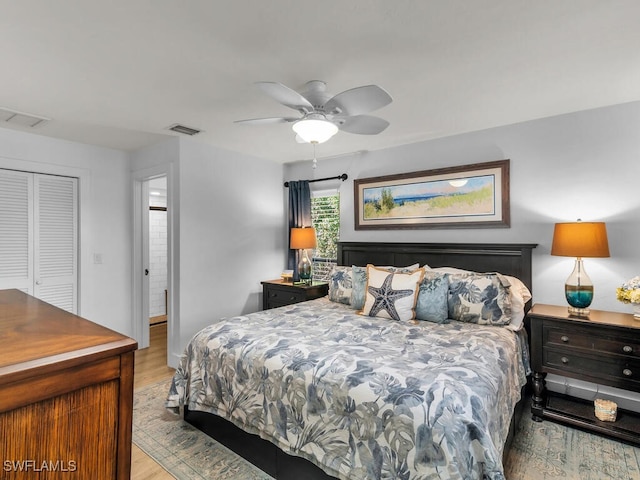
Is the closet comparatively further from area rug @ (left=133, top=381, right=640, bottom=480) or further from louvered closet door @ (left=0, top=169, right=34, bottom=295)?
area rug @ (left=133, top=381, right=640, bottom=480)

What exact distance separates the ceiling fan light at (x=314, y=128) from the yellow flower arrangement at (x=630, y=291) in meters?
2.34

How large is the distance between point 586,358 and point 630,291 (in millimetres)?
557

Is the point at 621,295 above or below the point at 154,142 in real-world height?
below

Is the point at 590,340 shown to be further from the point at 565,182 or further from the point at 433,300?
the point at 565,182


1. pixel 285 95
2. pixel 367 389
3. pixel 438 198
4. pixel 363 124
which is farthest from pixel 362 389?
pixel 438 198

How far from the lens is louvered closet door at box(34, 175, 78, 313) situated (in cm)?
353

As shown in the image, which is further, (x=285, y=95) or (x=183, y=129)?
(x=183, y=129)

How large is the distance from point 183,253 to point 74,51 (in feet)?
6.67

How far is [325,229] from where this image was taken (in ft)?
15.0

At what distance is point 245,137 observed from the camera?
355 cm

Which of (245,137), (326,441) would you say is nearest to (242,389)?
(326,441)

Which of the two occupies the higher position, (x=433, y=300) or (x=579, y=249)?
(x=579, y=249)

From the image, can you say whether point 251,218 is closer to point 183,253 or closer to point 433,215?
point 183,253

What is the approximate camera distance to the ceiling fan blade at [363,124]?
2320mm
